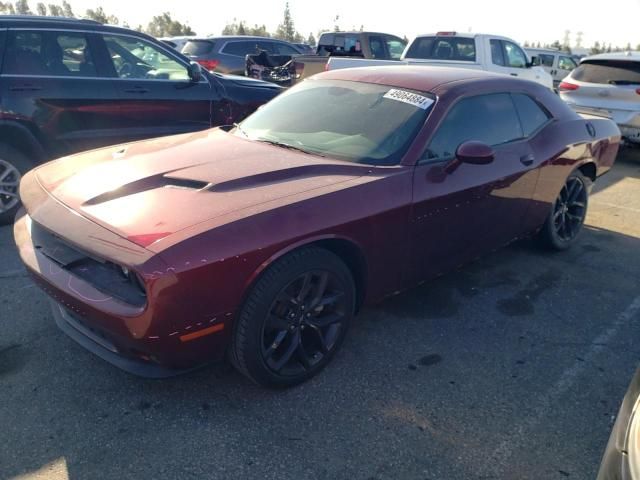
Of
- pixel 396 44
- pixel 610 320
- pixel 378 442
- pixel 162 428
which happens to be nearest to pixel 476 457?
pixel 378 442

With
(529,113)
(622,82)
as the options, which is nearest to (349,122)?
(529,113)

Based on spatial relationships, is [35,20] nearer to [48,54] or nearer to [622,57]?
[48,54]

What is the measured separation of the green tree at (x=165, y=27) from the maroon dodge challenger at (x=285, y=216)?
43510mm

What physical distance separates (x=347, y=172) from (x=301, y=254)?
2.12 ft

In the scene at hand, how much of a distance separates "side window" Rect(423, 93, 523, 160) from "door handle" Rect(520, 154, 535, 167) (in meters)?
0.16

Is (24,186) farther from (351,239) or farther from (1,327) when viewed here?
(351,239)

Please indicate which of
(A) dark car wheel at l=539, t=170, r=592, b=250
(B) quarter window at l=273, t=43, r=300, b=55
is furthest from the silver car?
(B) quarter window at l=273, t=43, r=300, b=55

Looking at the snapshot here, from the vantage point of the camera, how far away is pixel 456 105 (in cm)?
350

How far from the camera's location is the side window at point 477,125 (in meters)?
3.36

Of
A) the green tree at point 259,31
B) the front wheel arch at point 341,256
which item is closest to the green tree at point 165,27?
the green tree at point 259,31

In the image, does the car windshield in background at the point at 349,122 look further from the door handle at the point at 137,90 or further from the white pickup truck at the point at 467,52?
the white pickup truck at the point at 467,52

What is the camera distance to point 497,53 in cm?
1112

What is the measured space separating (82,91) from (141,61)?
2.56 feet

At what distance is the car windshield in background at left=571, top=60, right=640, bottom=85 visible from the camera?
8.58 metres
